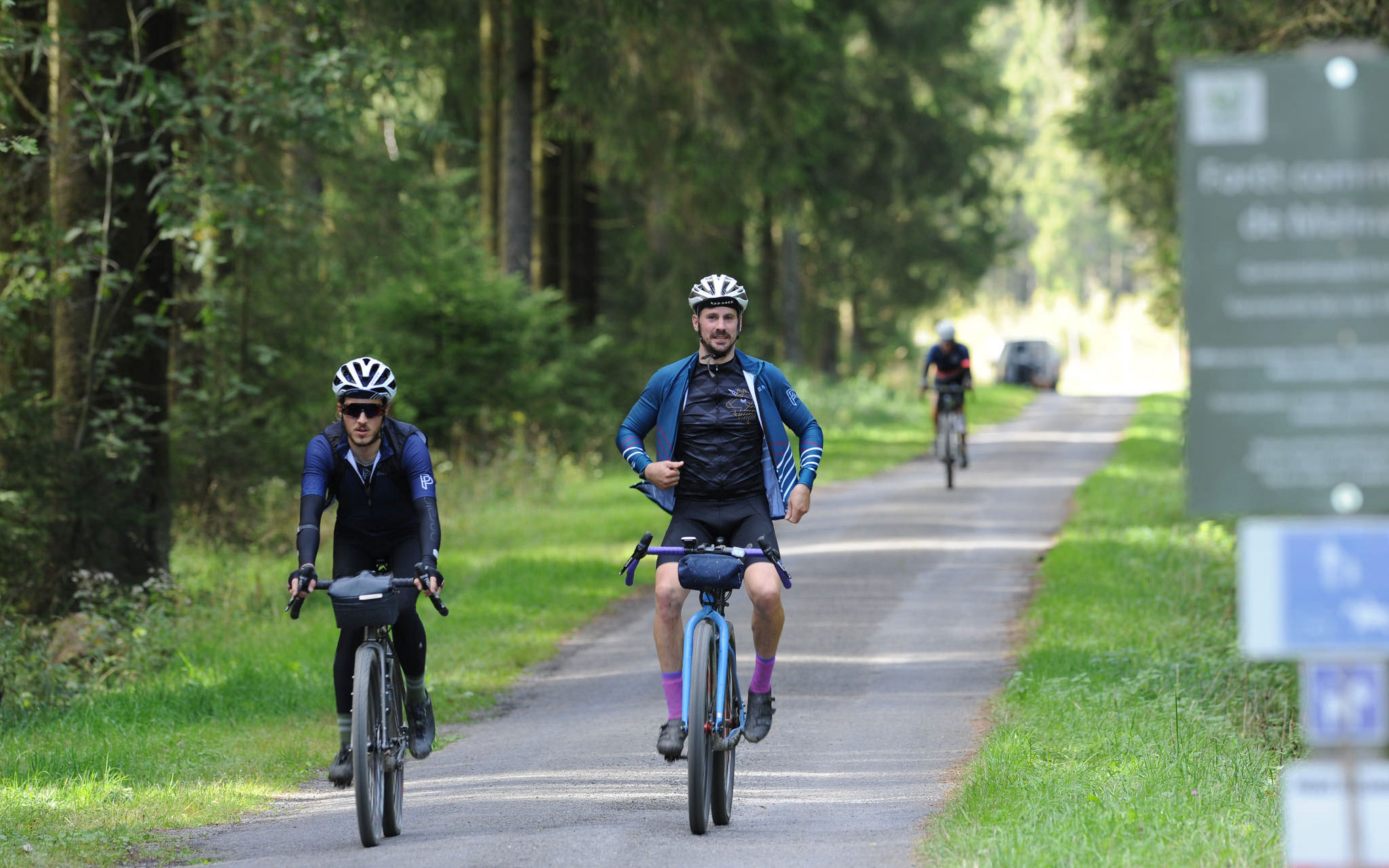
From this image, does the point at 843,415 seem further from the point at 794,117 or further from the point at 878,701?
the point at 878,701

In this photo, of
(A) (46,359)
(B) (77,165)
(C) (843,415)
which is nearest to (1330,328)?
(B) (77,165)

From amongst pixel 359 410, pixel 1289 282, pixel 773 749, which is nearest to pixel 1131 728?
pixel 773 749

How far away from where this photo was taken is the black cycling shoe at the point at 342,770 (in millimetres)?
7633

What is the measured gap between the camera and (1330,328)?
13.6 ft

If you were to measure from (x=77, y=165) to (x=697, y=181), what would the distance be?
11910mm

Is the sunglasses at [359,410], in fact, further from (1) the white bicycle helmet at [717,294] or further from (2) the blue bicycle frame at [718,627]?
(1) the white bicycle helmet at [717,294]

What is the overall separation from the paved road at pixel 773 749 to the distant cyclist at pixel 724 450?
0.68 m

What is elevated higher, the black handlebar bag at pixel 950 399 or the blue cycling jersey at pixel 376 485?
the black handlebar bag at pixel 950 399

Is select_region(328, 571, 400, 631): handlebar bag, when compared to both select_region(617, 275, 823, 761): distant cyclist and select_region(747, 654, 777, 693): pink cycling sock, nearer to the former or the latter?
select_region(617, 275, 823, 761): distant cyclist

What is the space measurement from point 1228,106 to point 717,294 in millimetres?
3818

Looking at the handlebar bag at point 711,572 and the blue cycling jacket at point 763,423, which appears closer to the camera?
the handlebar bag at point 711,572

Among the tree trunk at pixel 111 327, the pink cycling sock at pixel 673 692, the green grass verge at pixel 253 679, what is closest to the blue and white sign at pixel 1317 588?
the pink cycling sock at pixel 673 692

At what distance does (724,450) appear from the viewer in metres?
7.94

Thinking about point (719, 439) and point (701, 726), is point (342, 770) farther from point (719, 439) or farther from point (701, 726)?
point (719, 439)
